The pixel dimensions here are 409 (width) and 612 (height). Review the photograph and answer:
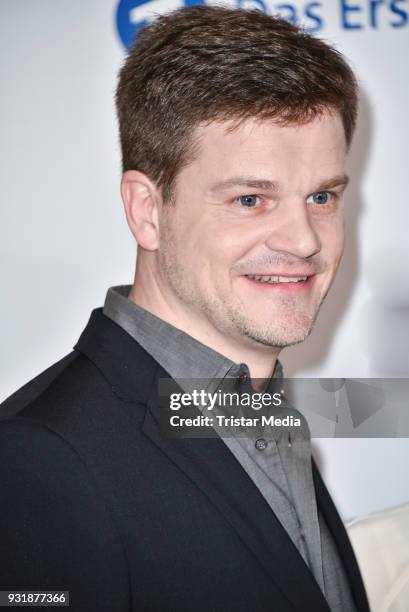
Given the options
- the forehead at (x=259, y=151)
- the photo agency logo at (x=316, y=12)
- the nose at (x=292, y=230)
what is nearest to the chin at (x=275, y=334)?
the nose at (x=292, y=230)

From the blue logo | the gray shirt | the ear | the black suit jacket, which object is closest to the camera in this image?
the black suit jacket

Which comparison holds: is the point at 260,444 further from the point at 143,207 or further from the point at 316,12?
the point at 316,12

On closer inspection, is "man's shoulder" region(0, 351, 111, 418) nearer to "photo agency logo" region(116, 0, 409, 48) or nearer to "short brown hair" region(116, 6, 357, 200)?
"short brown hair" region(116, 6, 357, 200)

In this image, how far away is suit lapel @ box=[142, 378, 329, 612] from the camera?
93 centimetres

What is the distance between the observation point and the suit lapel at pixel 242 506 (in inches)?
36.7

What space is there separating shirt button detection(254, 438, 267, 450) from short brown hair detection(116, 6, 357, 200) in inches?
15.0

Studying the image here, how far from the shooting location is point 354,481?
1.95 meters

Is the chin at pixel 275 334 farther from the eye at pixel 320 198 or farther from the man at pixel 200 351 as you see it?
the eye at pixel 320 198

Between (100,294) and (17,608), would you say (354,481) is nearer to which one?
(100,294)

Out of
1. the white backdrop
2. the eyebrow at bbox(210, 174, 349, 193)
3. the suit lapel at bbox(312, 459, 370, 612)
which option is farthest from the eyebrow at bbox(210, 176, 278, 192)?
the white backdrop

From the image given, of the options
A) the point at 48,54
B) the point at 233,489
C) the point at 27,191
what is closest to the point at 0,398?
the point at 27,191

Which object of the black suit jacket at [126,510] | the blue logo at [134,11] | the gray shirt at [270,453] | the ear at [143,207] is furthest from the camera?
the blue logo at [134,11]

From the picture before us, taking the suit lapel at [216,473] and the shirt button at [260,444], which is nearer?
the suit lapel at [216,473]

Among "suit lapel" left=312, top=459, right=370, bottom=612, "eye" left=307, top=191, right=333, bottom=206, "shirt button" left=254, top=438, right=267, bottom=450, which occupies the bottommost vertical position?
"suit lapel" left=312, top=459, right=370, bottom=612
